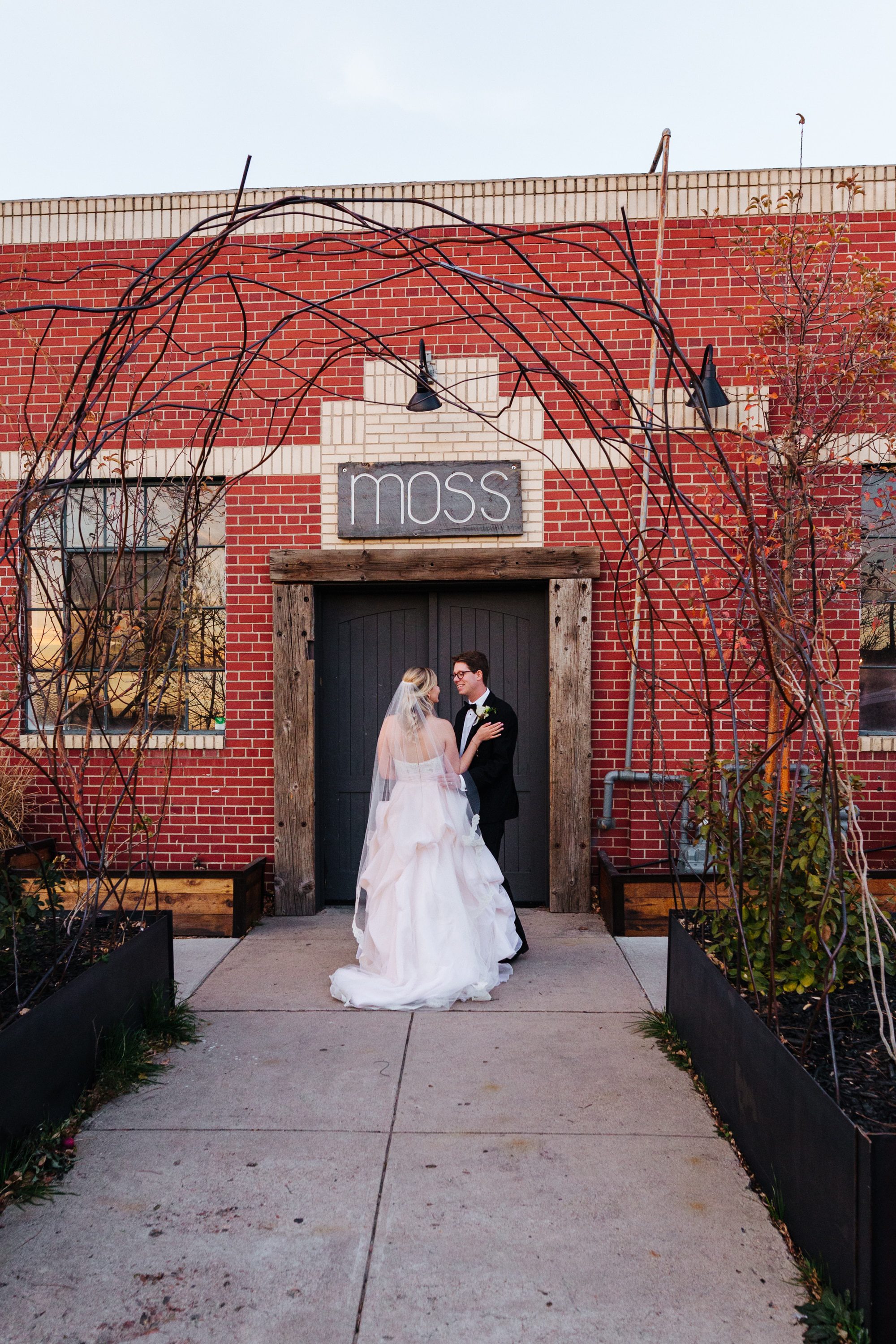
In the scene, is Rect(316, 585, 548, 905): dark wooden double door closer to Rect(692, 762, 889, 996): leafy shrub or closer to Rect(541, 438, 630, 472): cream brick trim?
Rect(541, 438, 630, 472): cream brick trim

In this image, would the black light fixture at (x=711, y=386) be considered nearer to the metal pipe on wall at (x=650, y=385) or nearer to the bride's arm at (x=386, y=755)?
the metal pipe on wall at (x=650, y=385)

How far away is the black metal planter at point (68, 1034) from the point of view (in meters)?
3.13

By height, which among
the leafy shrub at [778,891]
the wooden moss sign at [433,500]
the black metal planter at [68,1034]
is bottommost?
the black metal planter at [68,1034]

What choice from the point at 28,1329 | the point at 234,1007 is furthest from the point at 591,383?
the point at 28,1329

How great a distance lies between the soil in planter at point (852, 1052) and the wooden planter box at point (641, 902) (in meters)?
2.41

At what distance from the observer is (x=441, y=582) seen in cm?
686

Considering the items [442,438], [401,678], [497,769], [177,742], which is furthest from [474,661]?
[177,742]

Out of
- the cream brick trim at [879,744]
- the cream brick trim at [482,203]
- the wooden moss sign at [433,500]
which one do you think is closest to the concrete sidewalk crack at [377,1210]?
the wooden moss sign at [433,500]

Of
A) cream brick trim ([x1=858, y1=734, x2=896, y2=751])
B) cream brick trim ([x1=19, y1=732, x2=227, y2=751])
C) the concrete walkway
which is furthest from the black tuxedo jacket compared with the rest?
cream brick trim ([x1=858, y1=734, x2=896, y2=751])

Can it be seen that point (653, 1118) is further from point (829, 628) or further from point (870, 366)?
point (870, 366)

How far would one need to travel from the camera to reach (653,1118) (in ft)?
11.8

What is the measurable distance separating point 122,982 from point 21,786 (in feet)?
9.67

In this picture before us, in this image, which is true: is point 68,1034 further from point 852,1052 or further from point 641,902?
point 641,902

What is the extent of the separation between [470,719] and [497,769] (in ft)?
1.16
